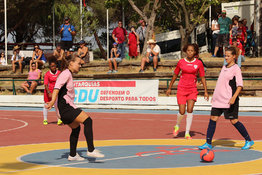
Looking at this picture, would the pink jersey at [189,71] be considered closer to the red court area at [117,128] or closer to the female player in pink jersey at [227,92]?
the red court area at [117,128]

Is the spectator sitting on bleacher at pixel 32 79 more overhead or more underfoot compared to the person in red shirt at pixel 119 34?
more underfoot

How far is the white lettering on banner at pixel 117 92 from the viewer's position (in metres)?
23.7

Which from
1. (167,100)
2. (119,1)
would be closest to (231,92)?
(167,100)

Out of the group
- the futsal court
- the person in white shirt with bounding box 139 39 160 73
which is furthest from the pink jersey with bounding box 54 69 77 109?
the person in white shirt with bounding box 139 39 160 73

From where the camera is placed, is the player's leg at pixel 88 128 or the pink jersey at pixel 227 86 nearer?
the player's leg at pixel 88 128

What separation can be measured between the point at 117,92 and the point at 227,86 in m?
13.5

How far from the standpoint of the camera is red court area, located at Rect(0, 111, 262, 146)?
46.2ft

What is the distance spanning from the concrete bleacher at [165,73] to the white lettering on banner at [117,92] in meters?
0.78

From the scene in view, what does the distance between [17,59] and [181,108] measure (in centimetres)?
2034

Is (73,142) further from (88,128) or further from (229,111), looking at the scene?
(229,111)

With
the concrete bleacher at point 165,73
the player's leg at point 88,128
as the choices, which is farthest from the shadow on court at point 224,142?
the concrete bleacher at point 165,73

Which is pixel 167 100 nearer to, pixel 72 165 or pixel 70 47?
pixel 70 47

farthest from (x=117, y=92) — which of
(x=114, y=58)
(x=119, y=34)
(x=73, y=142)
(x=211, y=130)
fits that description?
(x=73, y=142)

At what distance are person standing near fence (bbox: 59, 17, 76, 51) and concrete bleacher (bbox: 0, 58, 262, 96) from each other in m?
1.71
